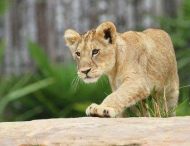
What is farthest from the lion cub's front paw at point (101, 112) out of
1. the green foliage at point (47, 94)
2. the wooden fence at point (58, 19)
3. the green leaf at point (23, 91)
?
the wooden fence at point (58, 19)

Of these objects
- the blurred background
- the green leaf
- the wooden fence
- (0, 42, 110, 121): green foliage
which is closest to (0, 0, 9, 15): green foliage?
the blurred background

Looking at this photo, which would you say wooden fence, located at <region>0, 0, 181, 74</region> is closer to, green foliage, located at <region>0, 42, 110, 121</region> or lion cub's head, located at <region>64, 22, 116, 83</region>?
green foliage, located at <region>0, 42, 110, 121</region>

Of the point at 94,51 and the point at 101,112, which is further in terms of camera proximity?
the point at 94,51

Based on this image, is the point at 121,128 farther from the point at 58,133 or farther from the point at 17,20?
the point at 17,20

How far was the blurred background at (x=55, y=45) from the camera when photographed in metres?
10.4

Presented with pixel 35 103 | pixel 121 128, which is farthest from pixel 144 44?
pixel 35 103

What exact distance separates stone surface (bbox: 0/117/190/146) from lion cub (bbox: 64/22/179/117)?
35 cm

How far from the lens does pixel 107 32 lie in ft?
21.3

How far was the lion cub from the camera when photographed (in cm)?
625

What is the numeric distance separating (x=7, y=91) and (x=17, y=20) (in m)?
2.45

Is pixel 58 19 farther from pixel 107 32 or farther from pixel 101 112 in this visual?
pixel 101 112

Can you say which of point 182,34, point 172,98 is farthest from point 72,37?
point 182,34

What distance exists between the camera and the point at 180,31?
39.0ft

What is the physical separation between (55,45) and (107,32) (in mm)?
5903
